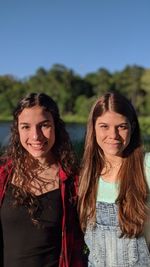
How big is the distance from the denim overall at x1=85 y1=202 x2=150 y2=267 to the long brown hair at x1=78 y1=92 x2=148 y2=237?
44 mm

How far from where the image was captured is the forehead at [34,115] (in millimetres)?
2781

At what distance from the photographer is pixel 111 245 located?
103 inches

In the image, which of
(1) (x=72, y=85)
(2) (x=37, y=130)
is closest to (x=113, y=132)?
(2) (x=37, y=130)

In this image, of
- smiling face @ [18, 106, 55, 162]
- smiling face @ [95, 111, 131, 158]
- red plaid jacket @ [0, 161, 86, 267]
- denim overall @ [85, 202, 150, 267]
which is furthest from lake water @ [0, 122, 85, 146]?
denim overall @ [85, 202, 150, 267]

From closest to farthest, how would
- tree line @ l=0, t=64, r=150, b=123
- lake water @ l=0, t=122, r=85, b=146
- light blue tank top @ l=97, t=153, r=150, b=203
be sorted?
1. light blue tank top @ l=97, t=153, r=150, b=203
2. lake water @ l=0, t=122, r=85, b=146
3. tree line @ l=0, t=64, r=150, b=123

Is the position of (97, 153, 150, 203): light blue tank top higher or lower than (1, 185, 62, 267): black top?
higher

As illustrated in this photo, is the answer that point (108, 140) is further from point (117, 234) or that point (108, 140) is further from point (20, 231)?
point (20, 231)

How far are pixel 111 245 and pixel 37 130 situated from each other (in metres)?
0.84

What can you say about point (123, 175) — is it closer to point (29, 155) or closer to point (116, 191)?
point (116, 191)

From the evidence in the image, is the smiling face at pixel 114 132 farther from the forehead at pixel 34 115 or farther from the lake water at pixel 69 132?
the lake water at pixel 69 132

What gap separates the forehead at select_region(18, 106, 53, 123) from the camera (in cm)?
278

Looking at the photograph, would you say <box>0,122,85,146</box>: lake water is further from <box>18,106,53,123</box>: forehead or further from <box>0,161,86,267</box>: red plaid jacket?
<box>0,161,86,267</box>: red plaid jacket

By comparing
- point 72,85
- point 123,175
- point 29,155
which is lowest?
point 123,175

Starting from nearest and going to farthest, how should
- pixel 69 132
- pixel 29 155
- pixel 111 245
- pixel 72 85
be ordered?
pixel 111 245, pixel 29 155, pixel 69 132, pixel 72 85
